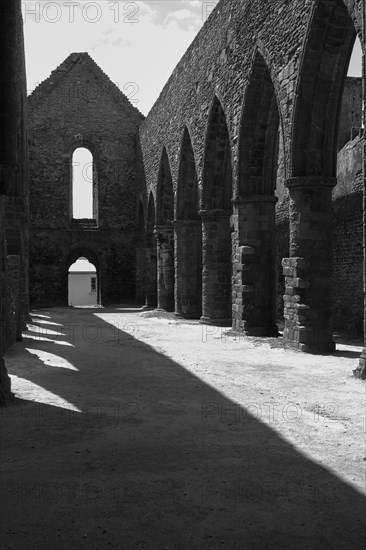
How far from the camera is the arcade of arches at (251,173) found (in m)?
8.85

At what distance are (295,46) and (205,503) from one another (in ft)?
26.0

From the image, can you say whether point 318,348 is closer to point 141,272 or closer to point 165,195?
point 165,195

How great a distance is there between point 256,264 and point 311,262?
2472 millimetres

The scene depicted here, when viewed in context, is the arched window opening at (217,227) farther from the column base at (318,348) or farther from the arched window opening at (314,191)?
the column base at (318,348)

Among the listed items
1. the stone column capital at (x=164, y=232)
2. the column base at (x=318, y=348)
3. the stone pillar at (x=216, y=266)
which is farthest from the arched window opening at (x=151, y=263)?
the column base at (x=318, y=348)

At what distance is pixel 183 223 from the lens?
16.6 meters

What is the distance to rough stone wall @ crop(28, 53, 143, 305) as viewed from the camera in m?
24.7

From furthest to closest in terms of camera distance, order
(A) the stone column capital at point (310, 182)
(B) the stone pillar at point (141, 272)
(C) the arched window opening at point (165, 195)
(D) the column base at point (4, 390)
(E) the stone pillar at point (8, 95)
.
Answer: (B) the stone pillar at point (141, 272), (C) the arched window opening at point (165, 195), (A) the stone column capital at point (310, 182), (D) the column base at point (4, 390), (E) the stone pillar at point (8, 95)

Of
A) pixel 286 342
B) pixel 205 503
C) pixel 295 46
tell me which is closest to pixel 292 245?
pixel 286 342

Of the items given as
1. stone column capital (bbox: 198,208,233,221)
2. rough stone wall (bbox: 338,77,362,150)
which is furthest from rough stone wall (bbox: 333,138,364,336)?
rough stone wall (bbox: 338,77,362,150)

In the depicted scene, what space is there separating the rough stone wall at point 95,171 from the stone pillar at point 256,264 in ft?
44.6

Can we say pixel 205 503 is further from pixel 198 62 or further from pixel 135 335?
pixel 198 62

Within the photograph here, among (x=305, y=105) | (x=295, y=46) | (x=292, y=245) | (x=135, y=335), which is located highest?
(x=295, y=46)

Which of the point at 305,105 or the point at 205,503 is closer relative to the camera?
the point at 205,503
